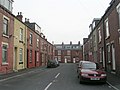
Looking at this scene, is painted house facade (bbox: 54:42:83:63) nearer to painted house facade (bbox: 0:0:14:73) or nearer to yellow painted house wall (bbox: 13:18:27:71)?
yellow painted house wall (bbox: 13:18:27:71)

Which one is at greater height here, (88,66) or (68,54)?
(68,54)

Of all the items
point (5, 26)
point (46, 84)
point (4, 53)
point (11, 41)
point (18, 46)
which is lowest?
point (46, 84)

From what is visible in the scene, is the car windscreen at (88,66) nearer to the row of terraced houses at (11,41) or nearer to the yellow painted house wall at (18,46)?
the row of terraced houses at (11,41)

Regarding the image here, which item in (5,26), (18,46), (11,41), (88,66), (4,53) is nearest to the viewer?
(88,66)

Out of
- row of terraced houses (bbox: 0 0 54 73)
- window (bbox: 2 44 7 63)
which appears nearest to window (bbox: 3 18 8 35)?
row of terraced houses (bbox: 0 0 54 73)

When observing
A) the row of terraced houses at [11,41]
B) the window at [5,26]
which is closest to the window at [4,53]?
the row of terraced houses at [11,41]

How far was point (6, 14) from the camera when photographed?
24.6 meters

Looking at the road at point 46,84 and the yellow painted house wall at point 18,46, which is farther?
the yellow painted house wall at point 18,46

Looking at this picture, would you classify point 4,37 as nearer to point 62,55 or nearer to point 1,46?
point 1,46

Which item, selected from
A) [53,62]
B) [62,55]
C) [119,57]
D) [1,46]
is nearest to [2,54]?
[1,46]

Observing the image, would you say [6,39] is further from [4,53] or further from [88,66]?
[88,66]

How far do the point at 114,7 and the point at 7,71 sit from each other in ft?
43.2

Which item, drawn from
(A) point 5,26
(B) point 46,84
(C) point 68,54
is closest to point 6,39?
(A) point 5,26

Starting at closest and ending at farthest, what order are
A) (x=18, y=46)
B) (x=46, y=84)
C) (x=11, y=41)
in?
(x=46, y=84) → (x=11, y=41) → (x=18, y=46)
